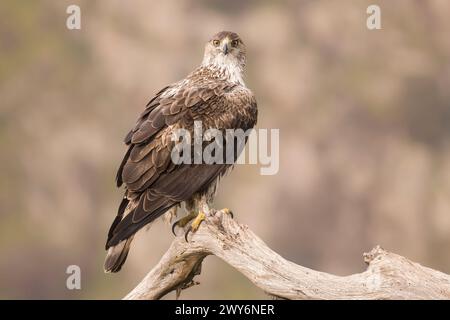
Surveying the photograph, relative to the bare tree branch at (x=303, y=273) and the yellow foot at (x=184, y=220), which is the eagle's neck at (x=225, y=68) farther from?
the bare tree branch at (x=303, y=273)

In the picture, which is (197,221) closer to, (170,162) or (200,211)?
(200,211)

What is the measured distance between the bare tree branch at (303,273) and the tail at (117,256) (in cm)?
46

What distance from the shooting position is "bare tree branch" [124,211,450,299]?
6.94 m

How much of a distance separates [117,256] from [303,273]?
1632mm

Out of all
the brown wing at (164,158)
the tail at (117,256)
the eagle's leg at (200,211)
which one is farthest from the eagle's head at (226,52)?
the tail at (117,256)

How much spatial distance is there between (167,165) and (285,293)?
1.59 m

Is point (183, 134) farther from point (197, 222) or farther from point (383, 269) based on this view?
point (383, 269)

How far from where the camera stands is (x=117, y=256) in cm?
738

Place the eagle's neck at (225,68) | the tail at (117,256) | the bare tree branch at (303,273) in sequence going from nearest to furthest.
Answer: the bare tree branch at (303,273) < the tail at (117,256) < the eagle's neck at (225,68)

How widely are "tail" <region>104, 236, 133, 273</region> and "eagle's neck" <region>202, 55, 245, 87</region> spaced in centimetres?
208

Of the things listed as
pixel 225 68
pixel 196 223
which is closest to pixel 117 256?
pixel 196 223

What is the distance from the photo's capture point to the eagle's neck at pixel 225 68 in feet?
28.0

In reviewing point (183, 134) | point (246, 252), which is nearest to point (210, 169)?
point (183, 134)
